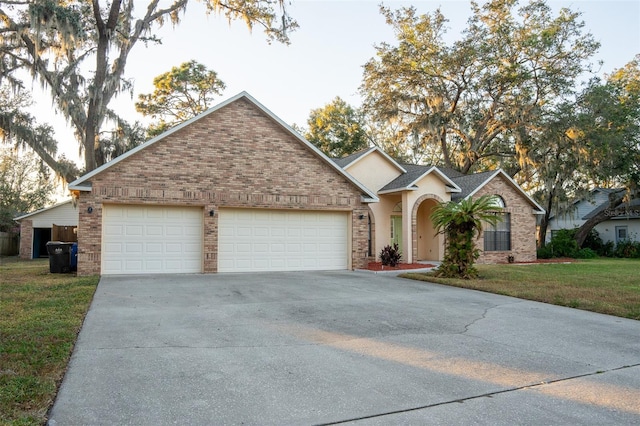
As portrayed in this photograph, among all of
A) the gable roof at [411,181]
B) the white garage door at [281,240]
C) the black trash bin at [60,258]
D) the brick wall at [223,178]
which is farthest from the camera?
the gable roof at [411,181]

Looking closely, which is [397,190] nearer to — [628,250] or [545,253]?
[545,253]

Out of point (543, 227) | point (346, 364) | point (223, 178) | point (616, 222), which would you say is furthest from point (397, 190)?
point (616, 222)

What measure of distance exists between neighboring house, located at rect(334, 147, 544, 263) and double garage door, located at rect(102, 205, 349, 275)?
3.87 meters

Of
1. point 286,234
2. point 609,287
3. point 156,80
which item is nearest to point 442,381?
point 609,287

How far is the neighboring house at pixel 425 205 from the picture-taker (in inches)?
733

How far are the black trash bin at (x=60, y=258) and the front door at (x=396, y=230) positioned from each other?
12.7 meters

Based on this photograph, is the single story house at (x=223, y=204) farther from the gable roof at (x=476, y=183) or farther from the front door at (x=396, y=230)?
the gable roof at (x=476, y=183)

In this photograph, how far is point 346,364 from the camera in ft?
15.4

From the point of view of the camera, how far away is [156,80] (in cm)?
3130

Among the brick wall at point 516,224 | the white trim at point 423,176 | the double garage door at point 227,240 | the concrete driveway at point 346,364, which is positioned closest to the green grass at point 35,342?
the concrete driveway at point 346,364

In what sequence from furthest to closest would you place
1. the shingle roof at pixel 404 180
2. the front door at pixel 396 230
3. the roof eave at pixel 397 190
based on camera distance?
the front door at pixel 396 230, the shingle roof at pixel 404 180, the roof eave at pixel 397 190

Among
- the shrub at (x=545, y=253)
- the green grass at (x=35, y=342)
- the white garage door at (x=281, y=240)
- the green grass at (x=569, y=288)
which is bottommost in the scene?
the green grass at (x=569, y=288)

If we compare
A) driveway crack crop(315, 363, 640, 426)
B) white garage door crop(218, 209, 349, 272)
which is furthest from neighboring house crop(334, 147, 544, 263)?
driveway crack crop(315, 363, 640, 426)

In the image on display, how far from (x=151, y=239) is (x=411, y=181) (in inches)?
408
